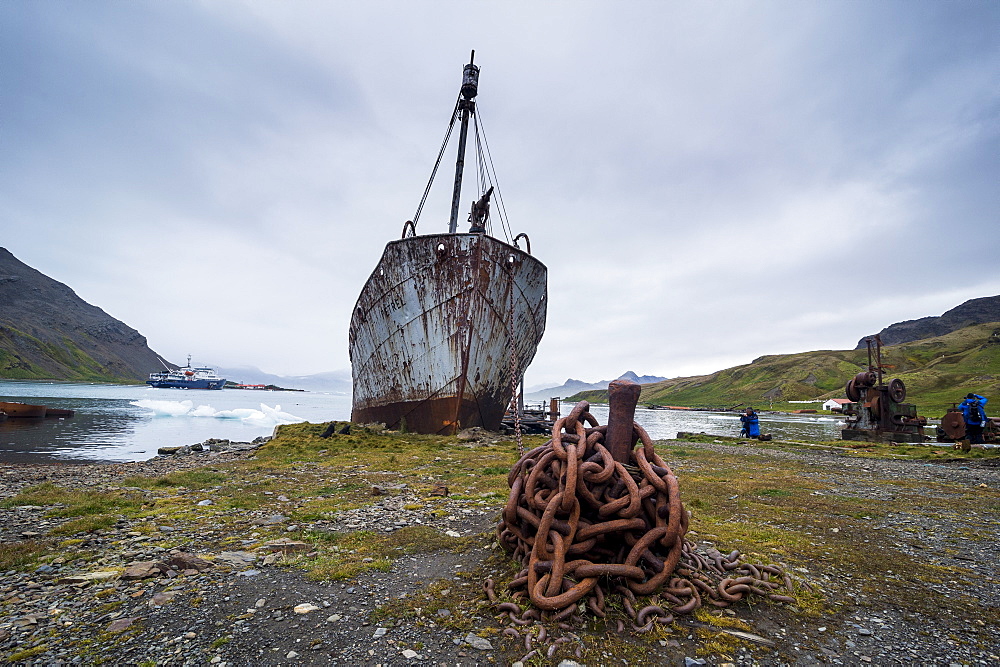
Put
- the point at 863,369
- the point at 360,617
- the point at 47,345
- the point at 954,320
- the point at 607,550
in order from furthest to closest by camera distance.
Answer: the point at 954,320
the point at 47,345
the point at 863,369
the point at 607,550
the point at 360,617

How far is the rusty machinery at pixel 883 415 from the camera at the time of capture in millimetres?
20516

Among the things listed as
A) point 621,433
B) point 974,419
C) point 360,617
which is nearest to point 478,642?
point 360,617

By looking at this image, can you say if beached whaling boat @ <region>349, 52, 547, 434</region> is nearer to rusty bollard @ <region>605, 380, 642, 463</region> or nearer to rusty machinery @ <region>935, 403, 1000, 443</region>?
rusty bollard @ <region>605, 380, 642, 463</region>

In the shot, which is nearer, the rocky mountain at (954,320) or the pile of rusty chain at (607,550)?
the pile of rusty chain at (607,550)

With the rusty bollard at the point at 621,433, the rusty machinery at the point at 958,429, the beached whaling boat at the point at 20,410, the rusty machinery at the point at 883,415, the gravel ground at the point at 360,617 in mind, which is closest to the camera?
the gravel ground at the point at 360,617

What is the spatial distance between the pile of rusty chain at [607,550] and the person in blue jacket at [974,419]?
22825 millimetres

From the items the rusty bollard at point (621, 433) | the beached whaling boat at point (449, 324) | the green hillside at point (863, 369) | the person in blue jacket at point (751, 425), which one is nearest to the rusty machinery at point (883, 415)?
the person in blue jacket at point (751, 425)

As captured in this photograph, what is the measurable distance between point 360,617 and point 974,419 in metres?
25.6

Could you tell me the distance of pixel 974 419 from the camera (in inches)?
727

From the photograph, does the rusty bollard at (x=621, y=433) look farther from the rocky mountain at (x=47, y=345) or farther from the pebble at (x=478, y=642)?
the rocky mountain at (x=47, y=345)

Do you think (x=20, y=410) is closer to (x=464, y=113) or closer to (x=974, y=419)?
(x=464, y=113)

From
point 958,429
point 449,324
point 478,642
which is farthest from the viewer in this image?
point 958,429

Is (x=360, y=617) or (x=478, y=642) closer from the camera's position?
(x=478, y=642)

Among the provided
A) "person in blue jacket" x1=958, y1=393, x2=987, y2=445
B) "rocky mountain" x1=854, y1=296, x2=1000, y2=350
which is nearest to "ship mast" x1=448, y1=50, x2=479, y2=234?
"person in blue jacket" x1=958, y1=393, x2=987, y2=445
